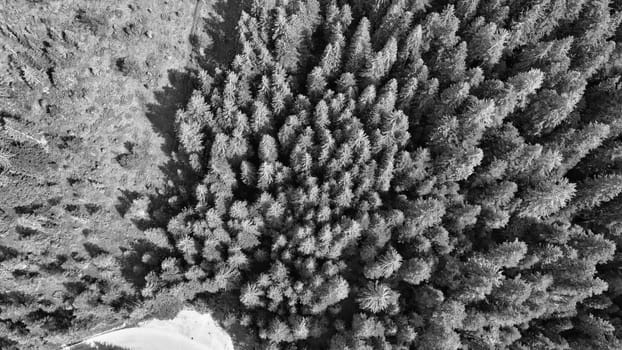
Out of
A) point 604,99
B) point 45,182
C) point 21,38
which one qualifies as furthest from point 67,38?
point 604,99

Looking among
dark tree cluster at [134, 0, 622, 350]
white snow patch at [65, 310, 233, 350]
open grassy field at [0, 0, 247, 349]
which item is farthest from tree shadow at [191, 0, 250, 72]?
white snow patch at [65, 310, 233, 350]

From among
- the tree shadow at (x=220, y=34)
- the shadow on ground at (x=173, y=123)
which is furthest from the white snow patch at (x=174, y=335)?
the tree shadow at (x=220, y=34)

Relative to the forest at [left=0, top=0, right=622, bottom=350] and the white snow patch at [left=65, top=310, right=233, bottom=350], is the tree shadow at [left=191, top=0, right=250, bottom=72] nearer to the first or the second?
the forest at [left=0, top=0, right=622, bottom=350]

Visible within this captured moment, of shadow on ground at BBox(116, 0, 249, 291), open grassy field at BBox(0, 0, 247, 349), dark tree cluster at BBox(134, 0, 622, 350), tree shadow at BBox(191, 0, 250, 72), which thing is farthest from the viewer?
tree shadow at BBox(191, 0, 250, 72)

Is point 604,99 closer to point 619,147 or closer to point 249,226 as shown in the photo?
point 619,147

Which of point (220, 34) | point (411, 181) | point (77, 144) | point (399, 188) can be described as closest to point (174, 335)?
point (77, 144)

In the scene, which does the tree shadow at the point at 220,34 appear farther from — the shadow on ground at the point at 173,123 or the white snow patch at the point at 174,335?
the white snow patch at the point at 174,335

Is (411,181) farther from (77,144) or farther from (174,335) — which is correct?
(77,144)
